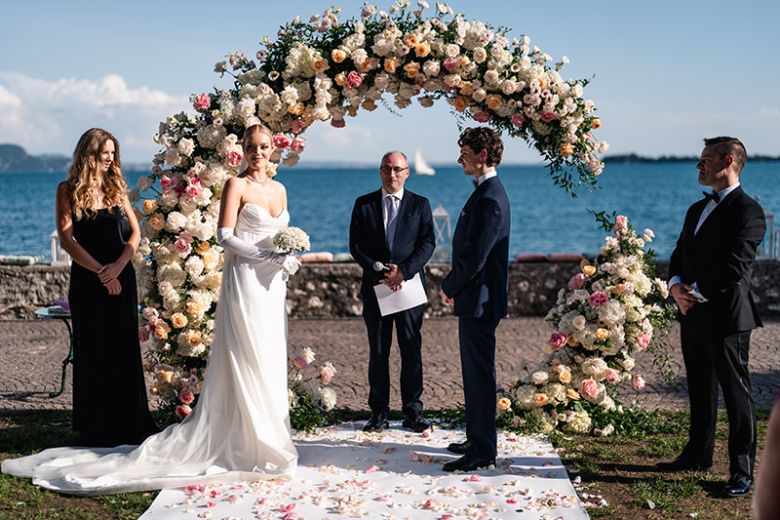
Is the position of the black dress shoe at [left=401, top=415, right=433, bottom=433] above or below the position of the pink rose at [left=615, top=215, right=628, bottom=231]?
below

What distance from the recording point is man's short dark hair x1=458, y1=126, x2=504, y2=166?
5824 mm

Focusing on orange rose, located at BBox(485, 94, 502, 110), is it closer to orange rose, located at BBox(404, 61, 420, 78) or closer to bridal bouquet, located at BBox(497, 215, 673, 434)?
orange rose, located at BBox(404, 61, 420, 78)

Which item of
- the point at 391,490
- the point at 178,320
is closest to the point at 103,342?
the point at 178,320

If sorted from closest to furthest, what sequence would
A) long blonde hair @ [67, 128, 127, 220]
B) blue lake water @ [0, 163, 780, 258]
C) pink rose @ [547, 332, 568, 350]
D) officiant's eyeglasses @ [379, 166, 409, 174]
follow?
long blonde hair @ [67, 128, 127, 220]
officiant's eyeglasses @ [379, 166, 409, 174]
pink rose @ [547, 332, 568, 350]
blue lake water @ [0, 163, 780, 258]

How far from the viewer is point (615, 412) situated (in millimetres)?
7180

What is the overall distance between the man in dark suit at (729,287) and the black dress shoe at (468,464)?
5.13ft

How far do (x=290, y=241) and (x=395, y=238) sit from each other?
116 centimetres

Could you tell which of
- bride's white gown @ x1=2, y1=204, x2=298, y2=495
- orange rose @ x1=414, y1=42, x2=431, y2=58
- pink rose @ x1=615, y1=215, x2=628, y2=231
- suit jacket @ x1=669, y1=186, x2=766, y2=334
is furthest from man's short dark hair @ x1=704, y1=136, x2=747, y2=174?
bride's white gown @ x1=2, y1=204, x2=298, y2=495

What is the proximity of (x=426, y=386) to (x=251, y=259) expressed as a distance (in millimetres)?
3222

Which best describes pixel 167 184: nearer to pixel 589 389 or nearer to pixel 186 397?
pixel 186 397

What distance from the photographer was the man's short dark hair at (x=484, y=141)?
582 cm

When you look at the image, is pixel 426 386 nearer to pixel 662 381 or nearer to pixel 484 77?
pixel 662 381

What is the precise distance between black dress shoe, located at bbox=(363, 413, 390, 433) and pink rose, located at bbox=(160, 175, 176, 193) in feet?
7.97

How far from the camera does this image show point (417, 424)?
6973 millimetres
